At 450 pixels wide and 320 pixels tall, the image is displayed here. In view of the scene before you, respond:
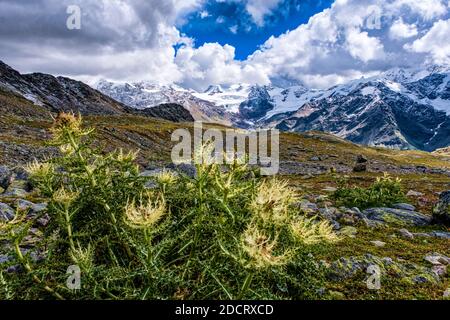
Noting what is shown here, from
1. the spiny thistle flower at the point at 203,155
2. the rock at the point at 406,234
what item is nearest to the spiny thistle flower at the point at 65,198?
the spiny thistle flower at the point at 203,155

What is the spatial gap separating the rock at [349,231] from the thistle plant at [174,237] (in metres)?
7.56

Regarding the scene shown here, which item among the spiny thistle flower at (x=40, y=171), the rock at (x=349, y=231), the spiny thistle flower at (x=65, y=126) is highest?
the spiny thistle flower at (x=65, y=126)

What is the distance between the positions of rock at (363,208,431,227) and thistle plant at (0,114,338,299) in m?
12.2

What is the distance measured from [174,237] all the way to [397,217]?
47.8ft

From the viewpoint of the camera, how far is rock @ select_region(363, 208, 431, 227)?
55.8 feet

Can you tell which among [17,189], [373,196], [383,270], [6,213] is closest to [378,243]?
[383,270]

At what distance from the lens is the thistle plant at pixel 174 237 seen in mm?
4926

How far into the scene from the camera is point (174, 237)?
18.7 feet

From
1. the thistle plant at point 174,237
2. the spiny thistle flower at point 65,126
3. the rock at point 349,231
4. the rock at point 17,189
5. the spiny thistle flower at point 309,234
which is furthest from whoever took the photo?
the rock at point 17,189

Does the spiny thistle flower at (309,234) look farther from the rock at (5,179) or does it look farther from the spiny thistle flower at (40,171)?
the rock at (5,179)

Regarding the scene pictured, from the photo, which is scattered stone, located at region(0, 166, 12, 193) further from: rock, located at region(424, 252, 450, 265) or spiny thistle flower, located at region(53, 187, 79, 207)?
rock, located at region(424, 252, 450, 265)

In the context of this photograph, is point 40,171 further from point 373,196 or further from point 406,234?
point 373,196

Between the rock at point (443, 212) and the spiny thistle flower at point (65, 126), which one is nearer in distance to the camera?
the spiny thistle flower at point (65, 126)
